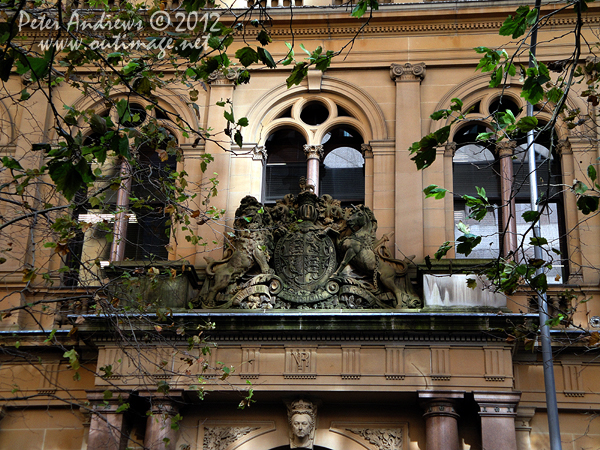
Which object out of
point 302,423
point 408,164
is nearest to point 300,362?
point 302,423

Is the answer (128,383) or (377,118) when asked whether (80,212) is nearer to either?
(128,383)

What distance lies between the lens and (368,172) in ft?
59.6

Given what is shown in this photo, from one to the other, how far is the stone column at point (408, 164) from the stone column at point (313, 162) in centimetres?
165

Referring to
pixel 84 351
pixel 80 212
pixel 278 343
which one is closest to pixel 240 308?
pixel 278 343

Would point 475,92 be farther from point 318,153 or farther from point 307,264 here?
point 307,264

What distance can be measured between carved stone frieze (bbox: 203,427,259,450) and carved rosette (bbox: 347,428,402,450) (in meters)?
1.87

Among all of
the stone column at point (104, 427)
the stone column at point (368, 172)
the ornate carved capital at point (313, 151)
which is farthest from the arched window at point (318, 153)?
the stone column at point (104, 427)

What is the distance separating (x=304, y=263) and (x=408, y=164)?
329cm

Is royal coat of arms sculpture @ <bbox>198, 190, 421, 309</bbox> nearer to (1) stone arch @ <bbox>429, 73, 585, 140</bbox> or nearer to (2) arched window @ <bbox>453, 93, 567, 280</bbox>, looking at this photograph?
(2) arched window @ <bbox>453, 93, 567, 280</bbox>

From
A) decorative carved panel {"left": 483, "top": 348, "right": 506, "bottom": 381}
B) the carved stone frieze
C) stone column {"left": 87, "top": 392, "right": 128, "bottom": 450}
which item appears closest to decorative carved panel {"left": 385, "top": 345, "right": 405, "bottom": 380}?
decorative carved panel {"left": 483, "top": 348, "right": 506, "bottom": 381}

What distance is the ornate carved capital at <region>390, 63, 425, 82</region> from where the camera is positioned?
18734 millimetres

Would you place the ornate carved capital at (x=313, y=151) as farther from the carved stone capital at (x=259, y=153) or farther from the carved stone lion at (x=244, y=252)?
the carved stone lion at (x=244, y=252)

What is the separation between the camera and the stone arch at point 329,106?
18625 mm

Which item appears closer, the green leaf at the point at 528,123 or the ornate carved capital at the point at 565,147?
the green leaf at the point at 528,123
